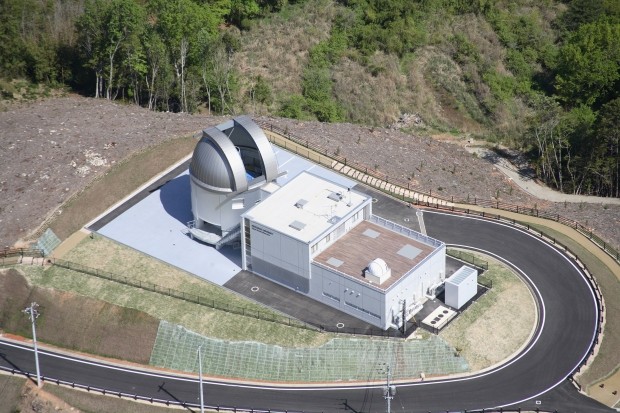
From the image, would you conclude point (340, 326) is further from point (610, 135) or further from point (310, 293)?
point (610, 135)

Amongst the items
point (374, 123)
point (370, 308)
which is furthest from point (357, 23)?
point (370, 308)

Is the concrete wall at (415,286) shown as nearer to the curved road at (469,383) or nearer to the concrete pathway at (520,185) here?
the curved road at (469,383)

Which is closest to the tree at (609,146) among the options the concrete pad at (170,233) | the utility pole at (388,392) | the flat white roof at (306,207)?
the flat white roof at (306,207)

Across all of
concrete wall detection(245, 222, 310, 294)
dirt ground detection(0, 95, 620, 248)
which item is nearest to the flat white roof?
concrete wall detection(245, 222, 310, 294)

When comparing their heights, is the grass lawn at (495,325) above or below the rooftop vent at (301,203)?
below

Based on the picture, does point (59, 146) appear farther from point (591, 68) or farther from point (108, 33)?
point (591, 68)
